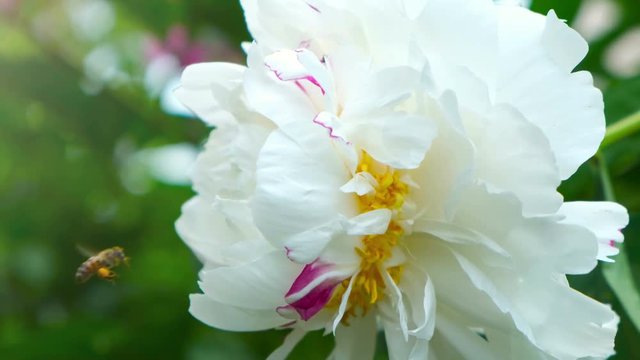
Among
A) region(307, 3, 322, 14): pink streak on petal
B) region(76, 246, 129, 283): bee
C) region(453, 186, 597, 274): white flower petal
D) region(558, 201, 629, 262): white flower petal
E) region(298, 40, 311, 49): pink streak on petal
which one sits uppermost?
region(307, 3, 322, 14): pink streak on petal

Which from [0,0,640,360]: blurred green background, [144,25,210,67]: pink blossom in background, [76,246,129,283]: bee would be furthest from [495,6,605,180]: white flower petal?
[144,25,210,67]: pink blossom in background

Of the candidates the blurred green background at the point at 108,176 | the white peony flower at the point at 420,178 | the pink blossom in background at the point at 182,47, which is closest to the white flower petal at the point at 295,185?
the white peony flower at the point at 420,178

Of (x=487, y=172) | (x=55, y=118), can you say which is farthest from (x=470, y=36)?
(x=55, y=118)

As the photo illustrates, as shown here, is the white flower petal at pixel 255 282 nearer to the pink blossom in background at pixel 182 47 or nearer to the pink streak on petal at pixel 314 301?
the pink streak on petal at pixel 314 301

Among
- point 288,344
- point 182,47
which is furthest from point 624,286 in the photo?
point 182,47

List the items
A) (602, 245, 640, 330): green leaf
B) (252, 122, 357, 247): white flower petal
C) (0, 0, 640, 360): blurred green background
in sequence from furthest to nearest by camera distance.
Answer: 1. (0, 0, 640, 360): blurred green background
2. (602, 245, 640, 330): green leaf
3. (252, 122, 357, 247): white flower petal

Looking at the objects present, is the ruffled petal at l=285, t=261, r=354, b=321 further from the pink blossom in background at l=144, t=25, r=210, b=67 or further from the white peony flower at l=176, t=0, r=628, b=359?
the pink blossom in background at l=144, t=25, r=210, b=67

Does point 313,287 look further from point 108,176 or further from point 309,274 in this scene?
point 108,176
